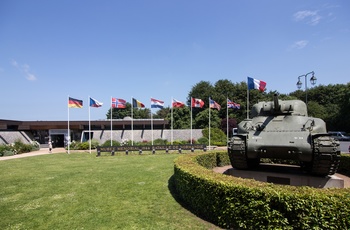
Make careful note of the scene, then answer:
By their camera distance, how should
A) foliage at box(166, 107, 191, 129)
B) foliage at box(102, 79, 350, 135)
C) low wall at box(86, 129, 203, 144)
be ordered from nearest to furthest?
low wall at box(86, 129, 203, 144) < foliage at box(102, 79, 350, 135) < foliage at box(166, 107, 191, 129)

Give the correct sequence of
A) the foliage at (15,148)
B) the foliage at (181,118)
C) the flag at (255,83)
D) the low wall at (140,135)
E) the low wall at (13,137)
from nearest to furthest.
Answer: the flag at (255,83) → the foliage at (15,148) → the low wall at (13,137) → the low wall at (140,135) → the foliage at (181,118)

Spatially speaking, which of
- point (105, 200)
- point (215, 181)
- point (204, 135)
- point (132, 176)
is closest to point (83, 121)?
point (204, 135)

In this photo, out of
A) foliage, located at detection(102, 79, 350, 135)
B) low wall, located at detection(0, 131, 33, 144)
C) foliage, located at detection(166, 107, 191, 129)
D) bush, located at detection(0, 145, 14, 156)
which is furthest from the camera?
foliage, located at detection(166, 107, 191, 129)

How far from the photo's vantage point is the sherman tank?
7566 millimetres

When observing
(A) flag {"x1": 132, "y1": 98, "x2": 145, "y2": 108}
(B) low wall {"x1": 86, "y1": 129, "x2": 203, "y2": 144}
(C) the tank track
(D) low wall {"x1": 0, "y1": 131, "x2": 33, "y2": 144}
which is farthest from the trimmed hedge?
(D) low wall {"x1": 0, "y1": 131, "x2": 33, "y2": 144}

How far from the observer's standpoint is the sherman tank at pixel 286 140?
7.57 meters

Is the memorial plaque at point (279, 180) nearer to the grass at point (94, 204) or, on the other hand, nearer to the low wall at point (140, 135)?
the grass at point (94, 204)

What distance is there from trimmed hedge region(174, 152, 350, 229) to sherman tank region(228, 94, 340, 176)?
239cm

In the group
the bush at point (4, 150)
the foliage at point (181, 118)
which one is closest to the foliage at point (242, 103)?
the foliage at point (181, 118)

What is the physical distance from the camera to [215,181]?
6.26 meters

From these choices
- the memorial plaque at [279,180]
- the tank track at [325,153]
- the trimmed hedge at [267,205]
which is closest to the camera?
the trimmed hedge at [267,205]

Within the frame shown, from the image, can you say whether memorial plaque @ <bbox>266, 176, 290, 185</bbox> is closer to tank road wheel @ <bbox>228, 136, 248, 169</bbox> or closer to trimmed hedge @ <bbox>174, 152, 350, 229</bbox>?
tank road wheel @ <bbox>228, 136, 248, 169</bbox>

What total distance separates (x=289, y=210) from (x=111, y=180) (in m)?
8.41

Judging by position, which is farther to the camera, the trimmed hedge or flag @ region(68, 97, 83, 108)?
flag @ region(68, 97, 83, 108)
